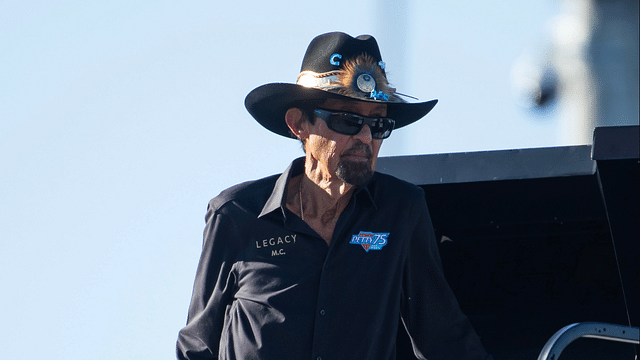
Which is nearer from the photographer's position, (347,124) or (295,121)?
(347,124)

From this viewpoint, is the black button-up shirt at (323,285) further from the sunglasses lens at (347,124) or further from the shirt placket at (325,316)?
the sunglasses lens at (347,124)

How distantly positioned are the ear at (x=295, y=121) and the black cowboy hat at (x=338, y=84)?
0.10 ft

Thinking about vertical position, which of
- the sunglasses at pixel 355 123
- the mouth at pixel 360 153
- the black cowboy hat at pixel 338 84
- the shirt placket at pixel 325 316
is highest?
the black cowboy hat at pixel 338 84

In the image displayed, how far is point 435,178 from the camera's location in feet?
12.2

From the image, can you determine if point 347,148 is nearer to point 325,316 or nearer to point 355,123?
point 355,123

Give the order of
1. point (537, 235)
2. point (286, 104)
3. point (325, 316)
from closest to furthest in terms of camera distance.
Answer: point (325, 316) < point (286, 104) < point (537, 235)

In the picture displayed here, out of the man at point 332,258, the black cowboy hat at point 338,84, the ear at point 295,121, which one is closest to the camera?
the man at point 332,258

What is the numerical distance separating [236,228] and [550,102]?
6944 millimetres

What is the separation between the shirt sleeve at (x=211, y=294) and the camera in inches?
144

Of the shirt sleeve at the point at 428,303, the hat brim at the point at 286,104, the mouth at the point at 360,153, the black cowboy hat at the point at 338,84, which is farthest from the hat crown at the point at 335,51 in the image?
the shirt sleeve at the point at 428,303

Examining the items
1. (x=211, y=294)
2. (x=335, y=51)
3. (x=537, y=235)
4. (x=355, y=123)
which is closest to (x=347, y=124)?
(x=355, y=123)

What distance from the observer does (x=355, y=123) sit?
3670 millimetres

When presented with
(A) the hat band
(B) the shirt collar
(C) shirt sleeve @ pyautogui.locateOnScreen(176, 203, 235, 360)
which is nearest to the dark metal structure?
(B) the shirt collar

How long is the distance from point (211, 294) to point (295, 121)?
2.87 feet
